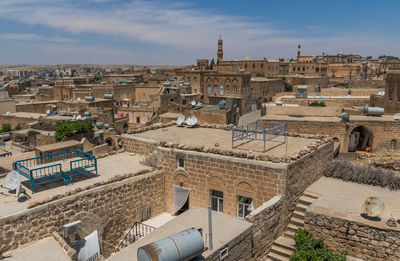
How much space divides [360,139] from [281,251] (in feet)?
56.4

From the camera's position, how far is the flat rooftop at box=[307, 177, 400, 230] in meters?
9.91

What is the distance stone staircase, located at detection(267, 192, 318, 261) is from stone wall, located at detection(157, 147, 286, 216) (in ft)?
4.73

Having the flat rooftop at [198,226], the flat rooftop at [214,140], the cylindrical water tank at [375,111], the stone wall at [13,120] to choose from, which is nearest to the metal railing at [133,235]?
the flat rooftop at [198,226]

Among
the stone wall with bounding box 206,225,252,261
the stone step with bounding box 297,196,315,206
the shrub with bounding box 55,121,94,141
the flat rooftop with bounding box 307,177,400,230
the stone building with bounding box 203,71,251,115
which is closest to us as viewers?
the stone wall with bounding box 206,225,252,261

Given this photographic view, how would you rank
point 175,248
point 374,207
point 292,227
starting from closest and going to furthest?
point 175,248 < point 374,207 < point 292,227

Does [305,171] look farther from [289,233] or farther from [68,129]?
[68,129]

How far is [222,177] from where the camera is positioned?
11336mm

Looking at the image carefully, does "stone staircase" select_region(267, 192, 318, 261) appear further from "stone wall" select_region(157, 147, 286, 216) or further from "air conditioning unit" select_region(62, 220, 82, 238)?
"air conditioning unit" select_region(62, 220, 82, 238)

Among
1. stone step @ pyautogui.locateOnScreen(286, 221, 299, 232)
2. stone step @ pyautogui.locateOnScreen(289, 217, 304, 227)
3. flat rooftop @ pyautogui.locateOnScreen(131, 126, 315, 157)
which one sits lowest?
stone step @ pyautogui.locateOnScreen(286, 221, 299, 232)

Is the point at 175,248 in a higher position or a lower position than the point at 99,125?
higher

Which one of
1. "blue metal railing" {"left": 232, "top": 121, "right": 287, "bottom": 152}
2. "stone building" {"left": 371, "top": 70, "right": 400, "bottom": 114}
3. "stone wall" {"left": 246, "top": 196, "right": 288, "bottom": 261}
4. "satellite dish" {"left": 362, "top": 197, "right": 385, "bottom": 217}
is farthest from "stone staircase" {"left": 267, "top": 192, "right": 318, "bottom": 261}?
"stone building" {"left": 371, "top": 70, "right": 400, "bottom": 114}

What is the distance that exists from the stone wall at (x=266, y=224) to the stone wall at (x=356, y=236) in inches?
40.5

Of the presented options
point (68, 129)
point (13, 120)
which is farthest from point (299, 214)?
point (13, 120)

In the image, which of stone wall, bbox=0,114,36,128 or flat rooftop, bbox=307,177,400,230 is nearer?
flat rooftop, bbox=307,177,400,230
